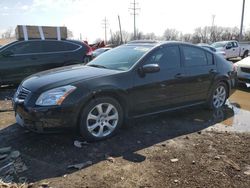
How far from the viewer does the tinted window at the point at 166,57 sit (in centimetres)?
544

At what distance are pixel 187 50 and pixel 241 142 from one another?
2.14 metres

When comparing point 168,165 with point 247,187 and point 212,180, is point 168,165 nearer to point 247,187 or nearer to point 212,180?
point 212,180

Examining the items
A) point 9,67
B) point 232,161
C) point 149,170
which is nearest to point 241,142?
point 232,161

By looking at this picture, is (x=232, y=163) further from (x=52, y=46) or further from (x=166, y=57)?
(x=52, y=46)

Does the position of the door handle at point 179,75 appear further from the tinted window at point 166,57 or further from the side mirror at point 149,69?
the side mirror at point 149,69

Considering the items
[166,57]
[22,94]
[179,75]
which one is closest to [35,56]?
[22,94]

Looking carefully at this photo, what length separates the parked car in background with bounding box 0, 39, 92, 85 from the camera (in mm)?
9070

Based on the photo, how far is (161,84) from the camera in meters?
5.43

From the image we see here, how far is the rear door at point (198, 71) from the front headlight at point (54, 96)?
2603 millimetres

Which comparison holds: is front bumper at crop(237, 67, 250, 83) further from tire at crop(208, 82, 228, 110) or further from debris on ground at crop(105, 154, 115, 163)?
debris on ground at crop(105, 154, 115, 163)

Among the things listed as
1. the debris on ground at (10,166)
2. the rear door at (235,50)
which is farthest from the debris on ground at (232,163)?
the rear door at (235,50)

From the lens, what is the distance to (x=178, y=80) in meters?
5.73

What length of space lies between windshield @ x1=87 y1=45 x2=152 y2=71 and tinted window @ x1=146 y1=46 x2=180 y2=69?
0.60 ft

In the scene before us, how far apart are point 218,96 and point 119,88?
9.95ft
